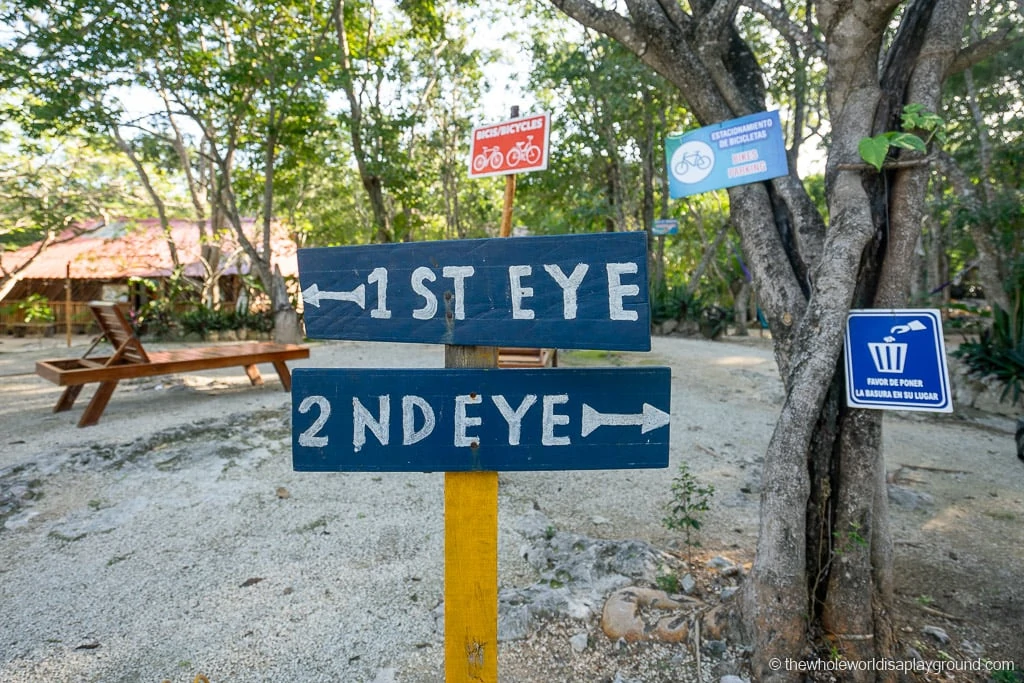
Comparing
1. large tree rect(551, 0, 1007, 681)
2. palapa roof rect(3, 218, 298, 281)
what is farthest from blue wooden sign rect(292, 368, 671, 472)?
palapa roof rect(3, 218, 298, 281)

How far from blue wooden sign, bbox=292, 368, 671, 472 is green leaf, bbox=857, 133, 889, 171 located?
1272 mm

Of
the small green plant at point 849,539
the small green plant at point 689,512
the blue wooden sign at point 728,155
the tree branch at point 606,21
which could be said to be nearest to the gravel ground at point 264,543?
the small green plant at point 689,512

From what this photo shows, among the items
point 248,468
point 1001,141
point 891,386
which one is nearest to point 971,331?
point 1001,141

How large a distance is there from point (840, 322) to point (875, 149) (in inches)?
23.7

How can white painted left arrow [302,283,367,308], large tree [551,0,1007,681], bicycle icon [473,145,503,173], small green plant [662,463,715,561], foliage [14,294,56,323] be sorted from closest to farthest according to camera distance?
white painted left arrow [302,283,367,308]
large tree [551,0,1007,681]
small green plant [662,463,715,561]
bicycle icon [473,145,503,173]
foliage [14,294,56,323]

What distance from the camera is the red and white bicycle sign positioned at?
330 cm

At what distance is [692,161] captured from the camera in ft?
7.70

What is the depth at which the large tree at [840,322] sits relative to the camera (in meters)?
2.07

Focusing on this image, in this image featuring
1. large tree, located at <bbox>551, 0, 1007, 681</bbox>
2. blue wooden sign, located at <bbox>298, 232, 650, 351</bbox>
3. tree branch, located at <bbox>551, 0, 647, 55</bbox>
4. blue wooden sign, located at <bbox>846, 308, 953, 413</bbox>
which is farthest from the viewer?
tree branch, located at <bbox>551, 0, 647, 55</bbox>

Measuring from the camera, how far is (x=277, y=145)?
1075cm

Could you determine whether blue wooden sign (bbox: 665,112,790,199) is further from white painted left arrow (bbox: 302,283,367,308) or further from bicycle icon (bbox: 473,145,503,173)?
white painted left arrow (bbox: 302,283,367,308)

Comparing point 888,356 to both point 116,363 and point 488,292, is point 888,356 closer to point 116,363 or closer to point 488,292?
point 488,292

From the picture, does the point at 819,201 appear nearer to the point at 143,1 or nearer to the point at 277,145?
the point at 277,145

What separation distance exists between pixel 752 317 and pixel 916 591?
22219mm
